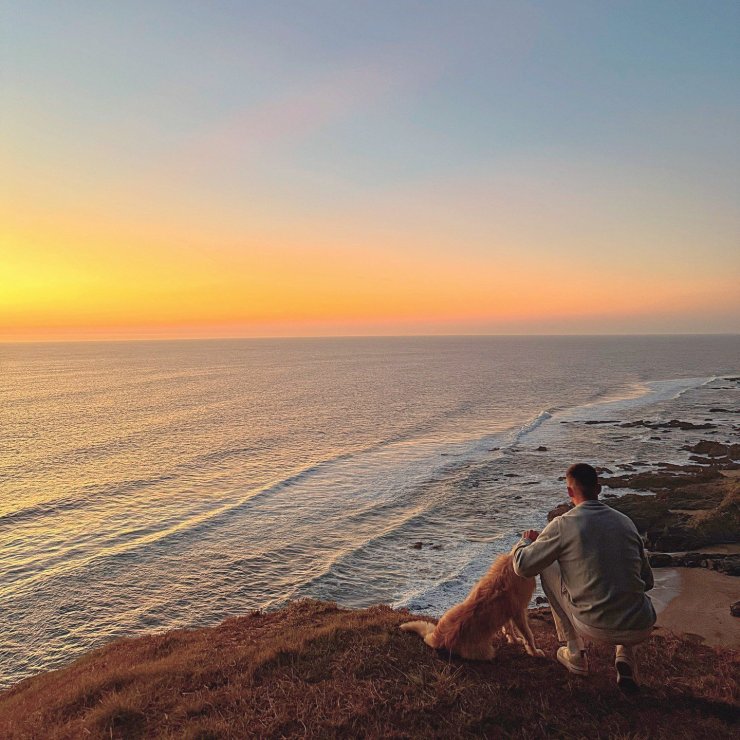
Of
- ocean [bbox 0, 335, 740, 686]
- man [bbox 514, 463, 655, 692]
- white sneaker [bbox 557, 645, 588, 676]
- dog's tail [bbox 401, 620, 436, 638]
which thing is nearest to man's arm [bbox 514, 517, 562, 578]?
man [bbox 514, 463, 655, 692]

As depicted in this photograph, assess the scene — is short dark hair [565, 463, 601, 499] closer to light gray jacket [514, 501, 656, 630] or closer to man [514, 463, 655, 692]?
man [514, 463, 655, 692]

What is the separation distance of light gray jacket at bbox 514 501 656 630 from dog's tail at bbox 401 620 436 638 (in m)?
2.97

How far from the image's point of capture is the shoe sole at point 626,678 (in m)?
5.86

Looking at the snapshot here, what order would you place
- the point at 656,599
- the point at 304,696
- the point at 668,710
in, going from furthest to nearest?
1. the point at 656,599
2. the point at 304,696
3. the point at 668,710

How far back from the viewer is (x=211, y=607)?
16.8m

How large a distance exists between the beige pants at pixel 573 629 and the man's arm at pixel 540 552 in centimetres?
25

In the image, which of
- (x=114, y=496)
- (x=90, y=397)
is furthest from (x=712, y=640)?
(x=90, y=397)

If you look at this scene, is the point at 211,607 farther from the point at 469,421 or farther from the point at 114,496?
the point at 469,421

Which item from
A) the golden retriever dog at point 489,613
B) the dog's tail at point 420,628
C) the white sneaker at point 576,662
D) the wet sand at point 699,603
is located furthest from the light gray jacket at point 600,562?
the wet sand at point 699,603

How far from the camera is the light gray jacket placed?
5.20 metres

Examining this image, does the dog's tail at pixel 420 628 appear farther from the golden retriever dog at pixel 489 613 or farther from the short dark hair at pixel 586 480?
the short dark hair at pixel 586 480

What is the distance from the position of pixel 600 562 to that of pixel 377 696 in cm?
317

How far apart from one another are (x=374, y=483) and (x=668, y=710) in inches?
1018

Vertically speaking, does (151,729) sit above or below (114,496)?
above
